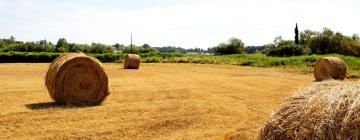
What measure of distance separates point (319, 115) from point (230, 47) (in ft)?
242

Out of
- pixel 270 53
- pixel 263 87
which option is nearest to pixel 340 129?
pixel 263 87

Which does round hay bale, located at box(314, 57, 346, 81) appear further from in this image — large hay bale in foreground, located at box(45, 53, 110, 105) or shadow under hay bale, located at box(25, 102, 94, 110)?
shadow under hay bale, located at box(25, 102, 94, 110)

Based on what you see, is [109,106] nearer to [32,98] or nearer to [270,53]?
[32,98]

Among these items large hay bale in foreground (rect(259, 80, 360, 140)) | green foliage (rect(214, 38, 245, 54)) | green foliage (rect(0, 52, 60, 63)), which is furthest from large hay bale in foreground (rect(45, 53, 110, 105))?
green foliage (rect(214, 38, 245, 54))

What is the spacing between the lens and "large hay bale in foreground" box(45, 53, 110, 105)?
13.1 meters

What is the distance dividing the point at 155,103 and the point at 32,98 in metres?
3.76

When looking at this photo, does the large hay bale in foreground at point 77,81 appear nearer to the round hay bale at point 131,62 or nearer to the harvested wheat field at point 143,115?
the harvested wheat field at point 143,115

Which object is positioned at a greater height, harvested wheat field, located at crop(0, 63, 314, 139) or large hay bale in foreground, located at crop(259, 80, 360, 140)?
large hay bale in foreground, located at crop(259, 80, 360, 140)

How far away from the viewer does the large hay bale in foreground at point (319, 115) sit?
17.9 ft

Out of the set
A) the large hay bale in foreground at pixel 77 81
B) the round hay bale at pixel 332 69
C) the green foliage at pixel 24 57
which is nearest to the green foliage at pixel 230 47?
the green foliage at pixel 24 57

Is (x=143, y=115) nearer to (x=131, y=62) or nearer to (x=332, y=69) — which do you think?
(x=332, y=69)

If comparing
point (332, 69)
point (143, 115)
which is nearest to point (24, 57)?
point (332, 69)

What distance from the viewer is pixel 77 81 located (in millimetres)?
13469

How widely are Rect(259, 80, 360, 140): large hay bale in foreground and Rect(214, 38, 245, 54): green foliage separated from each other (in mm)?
72279
